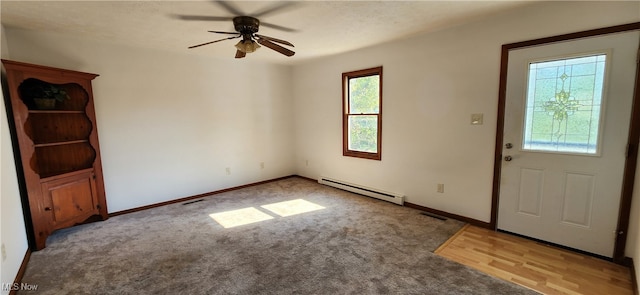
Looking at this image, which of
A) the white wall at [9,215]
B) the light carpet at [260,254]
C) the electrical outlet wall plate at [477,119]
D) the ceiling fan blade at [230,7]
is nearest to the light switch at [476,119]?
the electrical outlet wall plate at [477,119]

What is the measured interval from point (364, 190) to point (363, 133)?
0.90 metres

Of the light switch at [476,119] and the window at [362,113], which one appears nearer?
the light switch at [476,119]

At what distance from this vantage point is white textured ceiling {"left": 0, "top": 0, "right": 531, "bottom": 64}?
7.70 ft

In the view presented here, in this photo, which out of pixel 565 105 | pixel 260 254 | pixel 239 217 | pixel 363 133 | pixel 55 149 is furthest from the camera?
pixel 363 133

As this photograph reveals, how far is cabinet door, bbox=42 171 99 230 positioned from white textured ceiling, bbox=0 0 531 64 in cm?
161

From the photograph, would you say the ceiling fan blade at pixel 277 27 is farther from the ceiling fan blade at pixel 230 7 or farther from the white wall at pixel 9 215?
the white wall at pixel 9 215

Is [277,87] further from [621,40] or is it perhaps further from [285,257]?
[621,40]

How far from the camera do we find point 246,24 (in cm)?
261

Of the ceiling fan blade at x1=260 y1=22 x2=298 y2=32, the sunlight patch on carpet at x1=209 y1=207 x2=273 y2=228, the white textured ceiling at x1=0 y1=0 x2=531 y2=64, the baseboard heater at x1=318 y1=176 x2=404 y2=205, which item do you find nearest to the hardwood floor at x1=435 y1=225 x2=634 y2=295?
the baseboard heater at x1=318 y1=176 x2=404 y2=205

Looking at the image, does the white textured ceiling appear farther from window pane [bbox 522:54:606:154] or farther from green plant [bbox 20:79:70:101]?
window pane [bbox 522:54:606:154]

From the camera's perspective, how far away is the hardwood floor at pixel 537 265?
2017mm

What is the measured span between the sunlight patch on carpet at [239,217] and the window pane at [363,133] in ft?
6.03

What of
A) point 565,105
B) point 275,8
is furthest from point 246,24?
point 565,105

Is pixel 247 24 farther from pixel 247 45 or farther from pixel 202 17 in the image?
pixel 202 17
